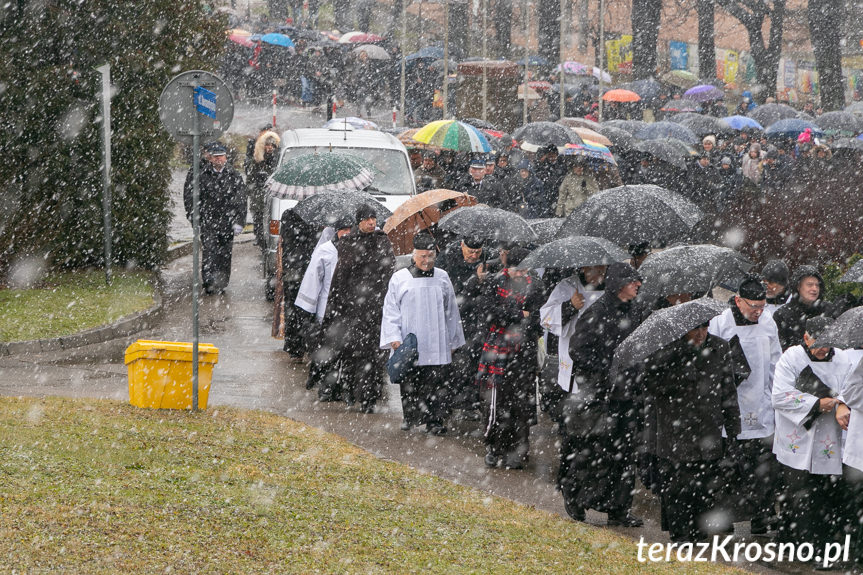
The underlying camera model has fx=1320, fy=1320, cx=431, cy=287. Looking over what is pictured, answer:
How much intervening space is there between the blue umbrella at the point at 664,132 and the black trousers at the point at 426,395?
550 inches

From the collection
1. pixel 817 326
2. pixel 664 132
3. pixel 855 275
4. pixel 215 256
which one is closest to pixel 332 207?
pixel 855 275

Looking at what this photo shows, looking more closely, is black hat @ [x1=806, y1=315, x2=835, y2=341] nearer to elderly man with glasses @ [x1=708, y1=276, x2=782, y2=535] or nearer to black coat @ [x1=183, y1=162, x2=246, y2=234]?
elderly man with glasses @ [x1=708, y1=276, x2=782, y2=535]

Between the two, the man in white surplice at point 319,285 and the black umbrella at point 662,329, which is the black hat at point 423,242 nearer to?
the man in white surplice at point 319,285

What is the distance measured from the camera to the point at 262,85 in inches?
1826

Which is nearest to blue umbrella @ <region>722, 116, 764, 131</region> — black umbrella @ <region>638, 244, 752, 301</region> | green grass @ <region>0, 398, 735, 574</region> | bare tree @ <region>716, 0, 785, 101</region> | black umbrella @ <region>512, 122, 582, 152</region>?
black umbrella @ <region>512, 122, 582, 152</region>

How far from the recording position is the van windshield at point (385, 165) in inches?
685

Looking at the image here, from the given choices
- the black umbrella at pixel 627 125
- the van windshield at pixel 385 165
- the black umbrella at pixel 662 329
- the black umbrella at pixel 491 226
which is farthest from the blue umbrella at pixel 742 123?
the black umbrella at pixel 662 329

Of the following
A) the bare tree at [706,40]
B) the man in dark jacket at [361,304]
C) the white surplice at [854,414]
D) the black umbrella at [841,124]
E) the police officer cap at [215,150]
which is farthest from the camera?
the bare tree at [706,40]

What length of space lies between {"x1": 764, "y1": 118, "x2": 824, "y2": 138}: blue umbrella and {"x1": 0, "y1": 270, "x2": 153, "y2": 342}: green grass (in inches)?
643

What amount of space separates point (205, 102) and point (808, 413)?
5580 millimetres

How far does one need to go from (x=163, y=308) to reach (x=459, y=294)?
6.58 m

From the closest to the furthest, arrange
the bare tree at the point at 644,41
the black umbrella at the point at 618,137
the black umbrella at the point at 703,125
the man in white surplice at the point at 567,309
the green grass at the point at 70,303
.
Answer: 1. the man in white surplice at the point at 567,309
2. the green grass at the point at 70,303
3. the black umbrella at the point at 618,137
4. the black umbrella at the point at 703,125
5. the bare tree at the point at 644,41

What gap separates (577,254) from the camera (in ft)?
30.2

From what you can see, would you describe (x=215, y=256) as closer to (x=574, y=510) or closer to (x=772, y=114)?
(x=574, y=510)
